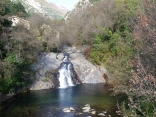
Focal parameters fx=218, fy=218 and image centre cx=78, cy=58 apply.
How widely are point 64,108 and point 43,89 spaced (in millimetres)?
10765

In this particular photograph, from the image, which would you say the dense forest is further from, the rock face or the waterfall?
the waterfall

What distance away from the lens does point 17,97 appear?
27.2m

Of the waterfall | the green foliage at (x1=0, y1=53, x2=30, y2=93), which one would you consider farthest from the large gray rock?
the green foliage at (x1=0, y1=53, x2=30, y2=93)

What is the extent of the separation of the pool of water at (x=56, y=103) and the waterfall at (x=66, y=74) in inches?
227

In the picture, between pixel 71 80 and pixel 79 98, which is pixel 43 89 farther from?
pixel 79 98

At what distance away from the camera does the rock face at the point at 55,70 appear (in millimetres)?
33622

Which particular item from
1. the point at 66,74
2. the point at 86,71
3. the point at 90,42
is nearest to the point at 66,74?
the point at 66,74

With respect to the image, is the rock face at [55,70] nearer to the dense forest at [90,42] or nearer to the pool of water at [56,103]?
the dense forest at [90,42]

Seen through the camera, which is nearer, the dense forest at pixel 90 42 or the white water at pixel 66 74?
the dense forest at pixel 90 42

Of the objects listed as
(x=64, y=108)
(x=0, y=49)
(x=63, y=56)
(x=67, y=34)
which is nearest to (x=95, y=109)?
(x=64, y=108)

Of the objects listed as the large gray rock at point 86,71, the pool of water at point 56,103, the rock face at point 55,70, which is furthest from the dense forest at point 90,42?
the pool of water at point 56,103

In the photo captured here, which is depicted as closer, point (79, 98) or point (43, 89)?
point (79, 98)

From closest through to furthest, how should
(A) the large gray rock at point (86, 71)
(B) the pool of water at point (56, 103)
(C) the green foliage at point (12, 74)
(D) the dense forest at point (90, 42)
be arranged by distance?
(D) the dense forest at point (90, 42), (B) the pool of water at point (56, 103), (C) the green foliage at point (12, 74), (A) the large gray rock at point (86, 71)

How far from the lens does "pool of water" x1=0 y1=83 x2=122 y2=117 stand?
2041 centimetres
